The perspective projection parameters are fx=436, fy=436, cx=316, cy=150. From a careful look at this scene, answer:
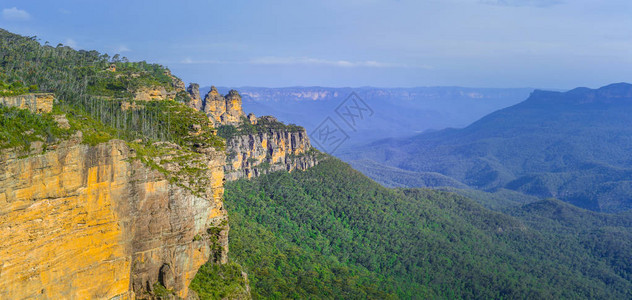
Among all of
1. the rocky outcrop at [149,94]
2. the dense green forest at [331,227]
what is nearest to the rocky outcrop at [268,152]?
the dense green forest at [331,227]

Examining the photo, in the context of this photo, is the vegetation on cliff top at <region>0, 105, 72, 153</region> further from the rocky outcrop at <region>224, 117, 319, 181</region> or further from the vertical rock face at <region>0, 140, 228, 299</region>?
the rocky outcrop at <region>224, 117, 319, 181</region>

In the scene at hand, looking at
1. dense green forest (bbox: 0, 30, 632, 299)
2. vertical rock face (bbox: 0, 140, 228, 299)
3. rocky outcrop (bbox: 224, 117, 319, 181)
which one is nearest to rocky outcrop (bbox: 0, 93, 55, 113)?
dense green forest (bbox: 0, 30, 632, 299)

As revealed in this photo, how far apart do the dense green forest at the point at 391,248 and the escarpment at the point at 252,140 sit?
2.36m

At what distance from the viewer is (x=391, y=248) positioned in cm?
6494

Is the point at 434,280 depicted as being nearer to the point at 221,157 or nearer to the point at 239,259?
the point at 239,259

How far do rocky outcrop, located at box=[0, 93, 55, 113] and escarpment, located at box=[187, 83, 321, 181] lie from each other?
44387mm

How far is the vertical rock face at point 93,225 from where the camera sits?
55.7 ft

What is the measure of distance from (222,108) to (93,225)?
5585cm

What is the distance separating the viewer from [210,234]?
88.7 ft

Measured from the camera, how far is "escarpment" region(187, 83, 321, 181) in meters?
69.5

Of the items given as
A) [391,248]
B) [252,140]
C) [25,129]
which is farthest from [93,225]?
[252,140]

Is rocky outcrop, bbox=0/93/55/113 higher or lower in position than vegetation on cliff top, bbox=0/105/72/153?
higher

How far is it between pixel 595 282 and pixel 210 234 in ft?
237

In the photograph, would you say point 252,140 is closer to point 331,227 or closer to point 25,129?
point 331,227
